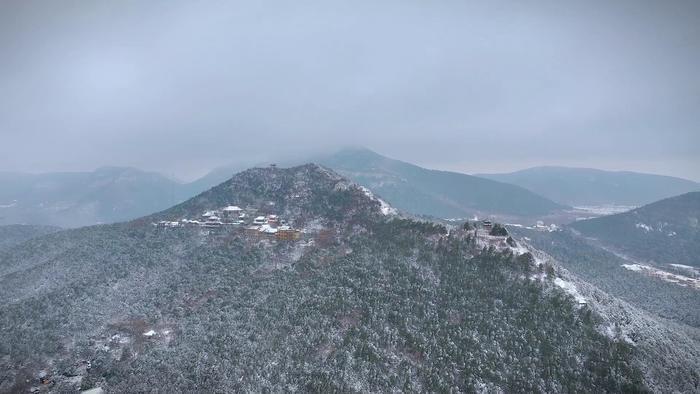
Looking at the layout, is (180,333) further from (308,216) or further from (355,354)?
(308,216)

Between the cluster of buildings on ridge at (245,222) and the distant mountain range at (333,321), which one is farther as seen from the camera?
the cluster of buildings on ridge at (245,222)

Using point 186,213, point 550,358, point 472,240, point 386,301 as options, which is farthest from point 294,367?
point 186,213

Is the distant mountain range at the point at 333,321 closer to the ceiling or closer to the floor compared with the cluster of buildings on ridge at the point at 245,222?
closer to the floor

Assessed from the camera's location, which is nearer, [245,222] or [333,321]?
[333,321]

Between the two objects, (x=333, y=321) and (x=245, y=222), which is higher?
Result: (x=245, y=222)

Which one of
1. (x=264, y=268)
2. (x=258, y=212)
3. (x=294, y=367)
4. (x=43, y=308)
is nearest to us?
(x=294, y=367)
